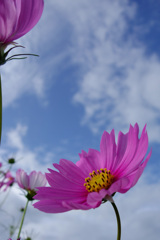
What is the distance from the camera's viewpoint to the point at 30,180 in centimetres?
145

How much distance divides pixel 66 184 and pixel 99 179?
54mm

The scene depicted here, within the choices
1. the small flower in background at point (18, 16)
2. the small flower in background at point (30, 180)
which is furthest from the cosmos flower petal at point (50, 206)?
the small flower in background at point (30, 180)

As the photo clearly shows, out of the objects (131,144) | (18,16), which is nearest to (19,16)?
(18,16)

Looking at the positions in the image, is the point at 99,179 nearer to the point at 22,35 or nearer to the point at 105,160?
the point at 105,160

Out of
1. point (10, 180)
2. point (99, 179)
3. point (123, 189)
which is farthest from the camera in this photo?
point (10, 180)

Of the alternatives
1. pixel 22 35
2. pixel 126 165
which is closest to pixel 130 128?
pixel 126 165

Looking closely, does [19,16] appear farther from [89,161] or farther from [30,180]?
[30,180]

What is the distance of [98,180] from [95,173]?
1 centimetres

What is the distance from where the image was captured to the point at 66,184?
0.49 meters

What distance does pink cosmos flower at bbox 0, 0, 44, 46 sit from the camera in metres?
0.45

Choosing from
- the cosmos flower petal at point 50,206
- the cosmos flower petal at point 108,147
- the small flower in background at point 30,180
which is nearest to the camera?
the cosmos flower petal at point 50,206

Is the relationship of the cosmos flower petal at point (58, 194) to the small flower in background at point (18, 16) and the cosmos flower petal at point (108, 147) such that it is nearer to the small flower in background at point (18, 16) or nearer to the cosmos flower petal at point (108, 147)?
the cosmos flower petal at point (108, 147)

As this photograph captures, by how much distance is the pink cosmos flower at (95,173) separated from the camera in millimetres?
407

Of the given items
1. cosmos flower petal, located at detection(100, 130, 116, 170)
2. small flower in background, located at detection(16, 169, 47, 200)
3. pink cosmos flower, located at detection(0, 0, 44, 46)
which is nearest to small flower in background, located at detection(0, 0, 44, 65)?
pink cosmos flower, located at detection(0, 0, 44, 46)
